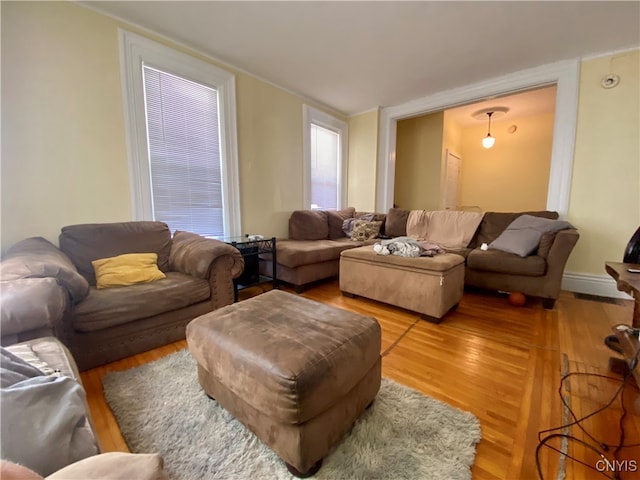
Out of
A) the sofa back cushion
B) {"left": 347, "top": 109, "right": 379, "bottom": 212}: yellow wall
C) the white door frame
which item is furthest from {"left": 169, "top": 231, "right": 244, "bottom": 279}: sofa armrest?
the white door frame

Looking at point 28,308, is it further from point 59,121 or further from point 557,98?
point 557,98

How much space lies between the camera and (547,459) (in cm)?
102

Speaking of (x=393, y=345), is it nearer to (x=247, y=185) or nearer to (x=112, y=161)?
(x=247, y=185)

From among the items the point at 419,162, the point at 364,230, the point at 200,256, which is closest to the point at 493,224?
the point at 364,230

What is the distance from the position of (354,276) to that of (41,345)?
2.14 meters

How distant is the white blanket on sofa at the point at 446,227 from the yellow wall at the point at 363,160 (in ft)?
3.38

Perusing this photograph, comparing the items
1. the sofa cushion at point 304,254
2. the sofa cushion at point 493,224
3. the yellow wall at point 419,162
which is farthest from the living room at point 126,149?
the yellow wall at point 419,162

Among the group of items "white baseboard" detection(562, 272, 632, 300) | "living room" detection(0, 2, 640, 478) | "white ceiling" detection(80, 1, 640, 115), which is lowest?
"white baseboard" detection(562, 272, 632, 300)

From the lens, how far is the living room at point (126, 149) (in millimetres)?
1846

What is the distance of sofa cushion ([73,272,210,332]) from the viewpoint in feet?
4.97

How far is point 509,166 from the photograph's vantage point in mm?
5426

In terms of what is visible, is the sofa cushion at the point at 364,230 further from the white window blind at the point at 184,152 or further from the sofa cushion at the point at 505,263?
the white window blind at the point at 184,152

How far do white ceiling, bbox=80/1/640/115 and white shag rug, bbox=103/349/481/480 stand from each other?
107 inches

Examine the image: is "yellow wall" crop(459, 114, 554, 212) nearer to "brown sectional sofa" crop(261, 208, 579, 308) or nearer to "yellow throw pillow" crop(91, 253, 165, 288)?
"brown sectional sofa" crop(261, 208, 579, 308)
